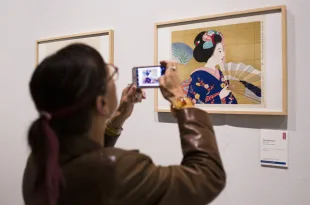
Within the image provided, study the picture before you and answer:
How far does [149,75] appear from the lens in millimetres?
821

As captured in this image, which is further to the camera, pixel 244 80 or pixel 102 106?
pixel 244 80

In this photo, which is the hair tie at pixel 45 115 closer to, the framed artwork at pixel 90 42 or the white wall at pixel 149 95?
the white wall at pixel 149 95

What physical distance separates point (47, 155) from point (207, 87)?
2.25 feet

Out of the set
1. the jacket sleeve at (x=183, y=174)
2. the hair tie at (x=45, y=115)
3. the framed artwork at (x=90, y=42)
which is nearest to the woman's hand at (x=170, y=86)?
the jacket sleeve at (x=183, y=174)

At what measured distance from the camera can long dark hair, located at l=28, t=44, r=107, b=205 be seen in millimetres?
573

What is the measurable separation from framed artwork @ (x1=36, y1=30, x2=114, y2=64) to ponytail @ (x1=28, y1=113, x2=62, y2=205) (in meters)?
0.75

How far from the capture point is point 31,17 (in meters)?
1.60

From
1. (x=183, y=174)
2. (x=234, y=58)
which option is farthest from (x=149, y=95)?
(x=183, y=174)

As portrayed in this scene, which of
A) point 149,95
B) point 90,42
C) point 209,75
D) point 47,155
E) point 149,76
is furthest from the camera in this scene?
point 90,42

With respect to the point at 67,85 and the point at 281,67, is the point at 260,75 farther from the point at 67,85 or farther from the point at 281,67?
the point at 67,85

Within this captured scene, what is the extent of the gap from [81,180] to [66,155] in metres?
0.06

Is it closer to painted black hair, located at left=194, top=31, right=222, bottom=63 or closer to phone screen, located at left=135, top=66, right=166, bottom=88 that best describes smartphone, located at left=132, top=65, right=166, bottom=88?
phone screen, located at left=135, top=66, right=166, bottom=88
